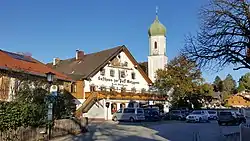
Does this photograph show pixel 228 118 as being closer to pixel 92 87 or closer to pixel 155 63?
pixel 92 87

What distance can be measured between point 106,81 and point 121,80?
12.1 ft

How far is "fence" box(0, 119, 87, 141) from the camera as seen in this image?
17.5 meters

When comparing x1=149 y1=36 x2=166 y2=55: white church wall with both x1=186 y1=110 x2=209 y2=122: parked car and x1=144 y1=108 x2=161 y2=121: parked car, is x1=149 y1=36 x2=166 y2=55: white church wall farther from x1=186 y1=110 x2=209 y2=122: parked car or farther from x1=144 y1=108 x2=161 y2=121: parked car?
x1=144 y1=108 x2=161 y2=121: parked car

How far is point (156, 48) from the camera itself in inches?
2931

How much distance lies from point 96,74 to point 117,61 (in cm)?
534

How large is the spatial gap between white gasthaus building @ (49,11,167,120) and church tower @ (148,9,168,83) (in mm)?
9408

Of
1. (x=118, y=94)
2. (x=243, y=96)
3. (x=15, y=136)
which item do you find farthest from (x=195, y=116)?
(x=243, y=96)

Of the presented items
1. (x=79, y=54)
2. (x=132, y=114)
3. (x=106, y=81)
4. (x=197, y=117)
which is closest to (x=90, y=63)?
(x=106, y=81)

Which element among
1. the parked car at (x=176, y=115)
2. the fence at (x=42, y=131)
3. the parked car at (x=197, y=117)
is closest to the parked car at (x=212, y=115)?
the parked car at (x=176, y=115)

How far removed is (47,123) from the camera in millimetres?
20922

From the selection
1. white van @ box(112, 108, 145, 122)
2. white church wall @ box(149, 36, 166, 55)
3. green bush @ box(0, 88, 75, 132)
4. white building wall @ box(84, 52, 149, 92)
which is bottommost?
white van @ box(112, 108, 145, 122)

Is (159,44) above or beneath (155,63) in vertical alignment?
above

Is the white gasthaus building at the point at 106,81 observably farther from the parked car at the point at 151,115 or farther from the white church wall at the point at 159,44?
the white church wall at the point at 159,44

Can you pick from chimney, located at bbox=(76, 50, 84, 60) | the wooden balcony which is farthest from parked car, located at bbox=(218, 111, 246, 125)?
chimney, located at bbox=(76, 50, 84, 60)
